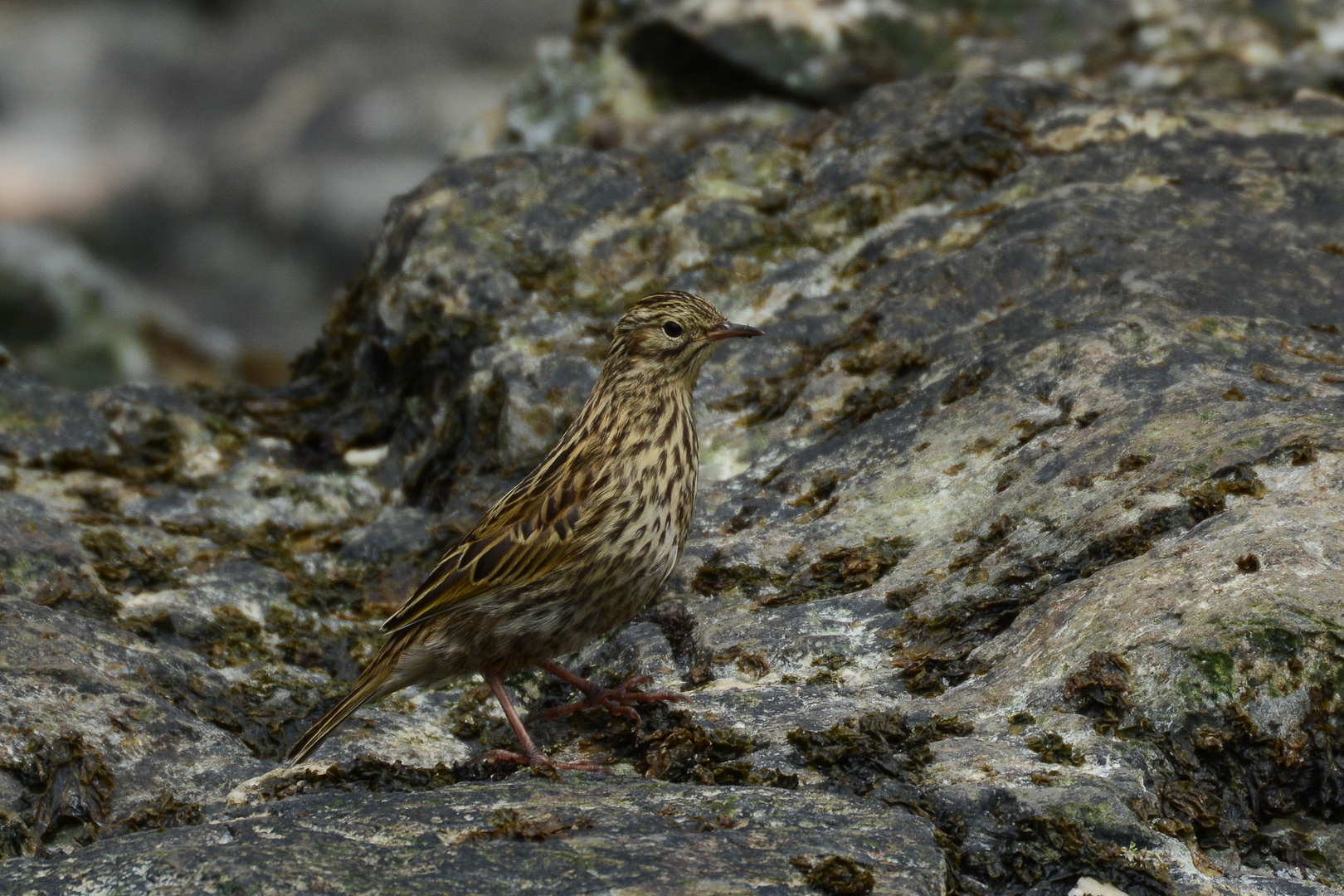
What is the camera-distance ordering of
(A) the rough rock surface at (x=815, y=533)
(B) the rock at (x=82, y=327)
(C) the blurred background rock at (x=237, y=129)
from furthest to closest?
(C) the blurred background rock at (x=237, y=129), (B) the rock at (x=82, y=327), (A) the rough rock surface at (x=815, y=533)

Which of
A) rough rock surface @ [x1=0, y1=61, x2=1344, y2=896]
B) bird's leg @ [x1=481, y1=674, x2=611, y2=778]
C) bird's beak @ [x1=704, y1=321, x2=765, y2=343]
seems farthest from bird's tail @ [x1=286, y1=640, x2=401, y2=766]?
bird's beak @ [x1=704, y1=321, x2=765, y2=343]

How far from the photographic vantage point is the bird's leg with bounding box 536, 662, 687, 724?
5.43m

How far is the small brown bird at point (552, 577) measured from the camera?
5754 mm

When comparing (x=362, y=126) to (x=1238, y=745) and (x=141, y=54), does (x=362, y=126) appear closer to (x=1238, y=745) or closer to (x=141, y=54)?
(x=141, y=54)

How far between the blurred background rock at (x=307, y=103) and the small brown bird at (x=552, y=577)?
5.40 metres

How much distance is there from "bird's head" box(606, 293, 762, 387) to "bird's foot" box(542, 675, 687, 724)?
1.61 meters

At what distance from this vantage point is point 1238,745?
4465mm

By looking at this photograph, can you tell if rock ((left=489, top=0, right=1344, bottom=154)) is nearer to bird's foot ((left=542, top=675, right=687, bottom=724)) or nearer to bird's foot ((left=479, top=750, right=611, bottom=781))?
bird's foot ((left=542, top=675, right=687, bottom=724))

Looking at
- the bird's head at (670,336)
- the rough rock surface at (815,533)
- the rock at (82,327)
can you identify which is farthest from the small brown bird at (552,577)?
the rock at (82,327)

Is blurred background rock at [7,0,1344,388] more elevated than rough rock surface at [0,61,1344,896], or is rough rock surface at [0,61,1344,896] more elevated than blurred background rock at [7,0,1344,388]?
blurred background rock at [7,0,1344,388]

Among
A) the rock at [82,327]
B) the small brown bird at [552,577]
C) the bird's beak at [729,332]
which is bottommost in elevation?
the small brown bird at [552,577]

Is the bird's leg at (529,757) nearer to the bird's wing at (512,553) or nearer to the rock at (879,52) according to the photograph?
the bird's wing at (512,553)

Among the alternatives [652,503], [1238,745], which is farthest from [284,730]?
[1238,745]

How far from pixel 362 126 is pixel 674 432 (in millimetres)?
15908
